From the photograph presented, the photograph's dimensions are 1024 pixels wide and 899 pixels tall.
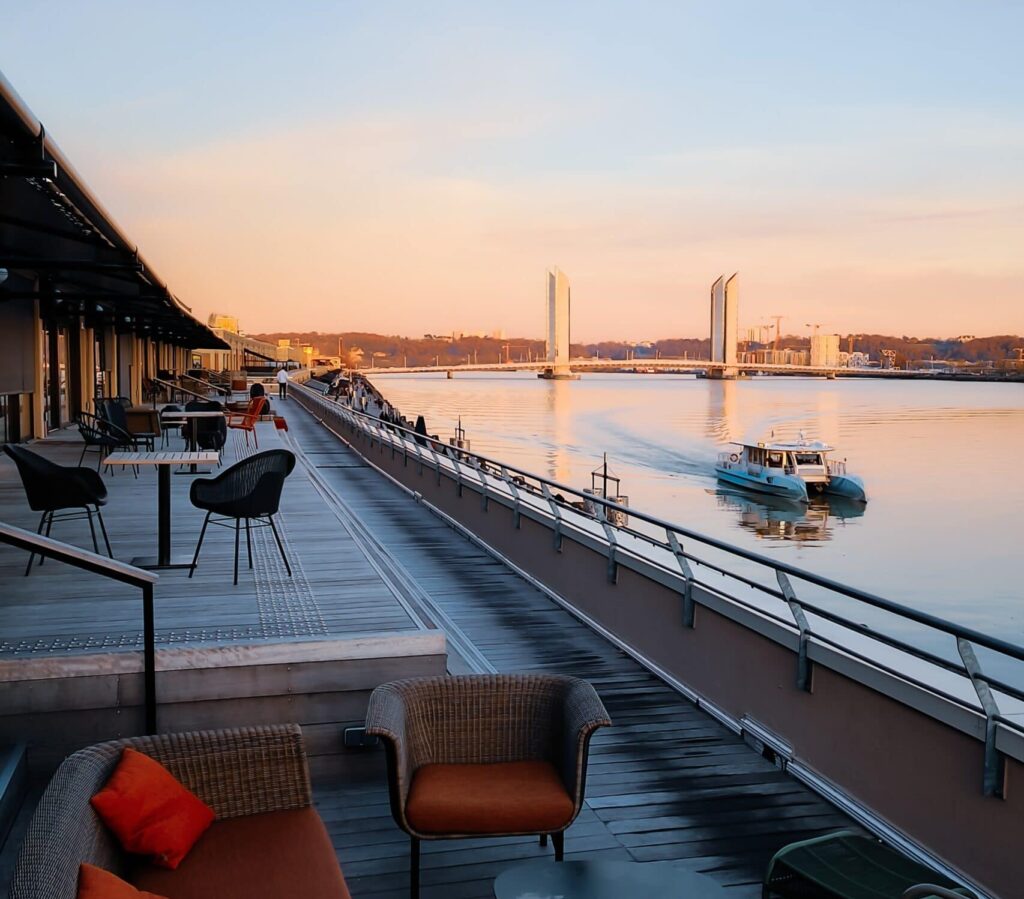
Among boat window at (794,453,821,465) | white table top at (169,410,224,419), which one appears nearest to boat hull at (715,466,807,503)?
boat window at (794,453,821,465)

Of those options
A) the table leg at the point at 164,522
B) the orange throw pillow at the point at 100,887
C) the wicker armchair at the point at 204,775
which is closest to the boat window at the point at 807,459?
the table leg at the point at 164,522

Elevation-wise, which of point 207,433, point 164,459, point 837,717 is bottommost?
point 837,717

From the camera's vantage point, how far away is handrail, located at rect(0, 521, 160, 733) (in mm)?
3250

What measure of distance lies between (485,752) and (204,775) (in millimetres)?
1089

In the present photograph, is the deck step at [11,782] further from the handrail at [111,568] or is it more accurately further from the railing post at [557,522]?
the railing post at [557,522]

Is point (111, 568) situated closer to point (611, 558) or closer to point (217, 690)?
point (217, 690)

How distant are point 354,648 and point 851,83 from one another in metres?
28.1

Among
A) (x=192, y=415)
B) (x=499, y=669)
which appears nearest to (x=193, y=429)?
(x=192, y=415)

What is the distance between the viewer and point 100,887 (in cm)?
220

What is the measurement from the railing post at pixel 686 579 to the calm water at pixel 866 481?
23.2m

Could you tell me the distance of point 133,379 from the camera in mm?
28016

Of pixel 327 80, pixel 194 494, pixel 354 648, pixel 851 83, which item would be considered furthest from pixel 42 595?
pixel 851 83

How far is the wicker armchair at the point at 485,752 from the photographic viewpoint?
133 inches

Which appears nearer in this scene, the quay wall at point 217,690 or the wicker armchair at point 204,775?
the wicker armchair at point 204,775
